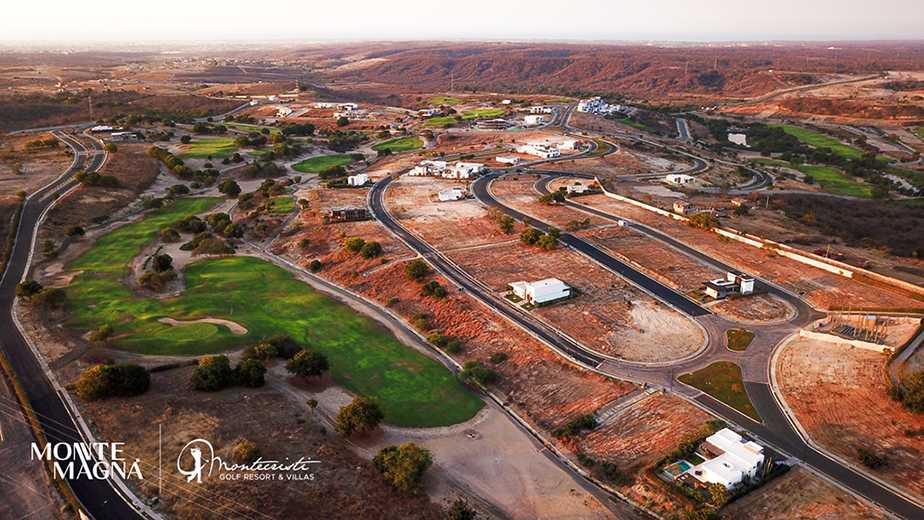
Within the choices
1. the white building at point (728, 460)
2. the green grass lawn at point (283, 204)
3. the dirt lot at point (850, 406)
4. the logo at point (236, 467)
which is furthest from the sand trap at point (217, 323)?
the dirt lot at point (850, 406)

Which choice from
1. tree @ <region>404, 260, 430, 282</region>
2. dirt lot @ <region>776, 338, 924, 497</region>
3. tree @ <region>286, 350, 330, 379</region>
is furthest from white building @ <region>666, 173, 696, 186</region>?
tree @ <region>286, 350, 330, 379</region>

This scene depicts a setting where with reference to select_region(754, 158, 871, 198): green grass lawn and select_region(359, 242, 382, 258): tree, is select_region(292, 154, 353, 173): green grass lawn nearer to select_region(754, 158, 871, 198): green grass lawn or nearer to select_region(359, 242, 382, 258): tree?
select_region(359, 242, 382, 258): tree

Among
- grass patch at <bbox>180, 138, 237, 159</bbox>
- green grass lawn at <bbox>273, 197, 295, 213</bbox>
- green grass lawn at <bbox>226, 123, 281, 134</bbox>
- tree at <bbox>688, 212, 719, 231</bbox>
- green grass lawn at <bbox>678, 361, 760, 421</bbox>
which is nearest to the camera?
green grass lawn at <bbox>678, 361, 760, 421</bbox>

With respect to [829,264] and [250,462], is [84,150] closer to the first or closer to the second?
[250,462]

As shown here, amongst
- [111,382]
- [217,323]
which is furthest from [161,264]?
[111,382]

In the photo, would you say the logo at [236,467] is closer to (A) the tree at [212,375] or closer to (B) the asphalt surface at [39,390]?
(B) the asphalt surface at [39,390]
